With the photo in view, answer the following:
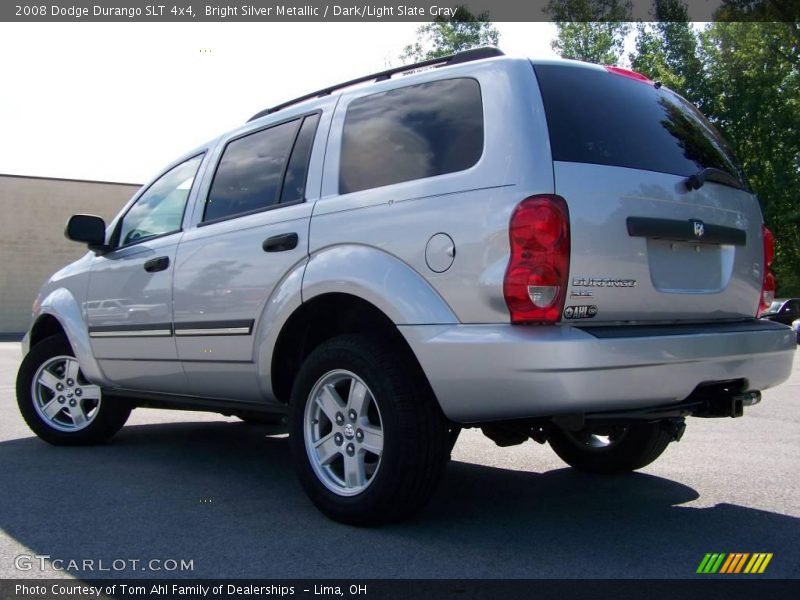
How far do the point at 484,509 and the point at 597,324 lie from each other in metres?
1.29

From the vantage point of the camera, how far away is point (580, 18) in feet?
148

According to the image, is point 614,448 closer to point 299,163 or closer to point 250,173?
point 299,163

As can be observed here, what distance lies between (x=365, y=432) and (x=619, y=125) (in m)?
1.73

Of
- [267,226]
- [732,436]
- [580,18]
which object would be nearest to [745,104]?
[580,18]

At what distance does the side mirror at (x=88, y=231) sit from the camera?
18.5 feet

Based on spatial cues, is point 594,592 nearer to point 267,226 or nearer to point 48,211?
point 267,226

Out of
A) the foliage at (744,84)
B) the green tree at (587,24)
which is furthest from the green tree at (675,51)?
the green tree at (587,24)

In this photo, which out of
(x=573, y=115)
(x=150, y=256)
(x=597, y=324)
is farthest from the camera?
(x=150, y=256)

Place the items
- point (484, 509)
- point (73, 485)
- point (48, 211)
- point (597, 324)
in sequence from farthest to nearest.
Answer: point (48, 211)
point (73, 485)
point (484, 509)
point (597, 324)

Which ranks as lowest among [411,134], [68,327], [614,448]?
[614,448]

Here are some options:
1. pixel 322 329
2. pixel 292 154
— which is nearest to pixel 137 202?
pixel 292 154

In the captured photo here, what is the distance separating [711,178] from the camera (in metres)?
3.79

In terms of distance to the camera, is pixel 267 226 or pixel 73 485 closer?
pixel 267 226

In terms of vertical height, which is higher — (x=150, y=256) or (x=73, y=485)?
(x=150, y=256)
